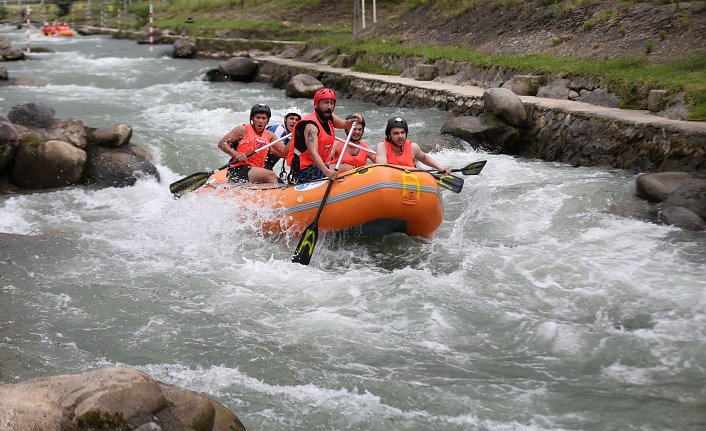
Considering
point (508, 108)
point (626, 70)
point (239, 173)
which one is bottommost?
point (239, 173)

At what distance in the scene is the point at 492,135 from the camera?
12375mm

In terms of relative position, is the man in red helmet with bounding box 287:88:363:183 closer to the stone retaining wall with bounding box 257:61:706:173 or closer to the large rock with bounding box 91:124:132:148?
the large rock with bounding box 91:124:132:148

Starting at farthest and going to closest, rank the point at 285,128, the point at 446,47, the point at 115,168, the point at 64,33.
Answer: the point at 64,33
the point at 446,47
the point at 115,168
the point at 285,128

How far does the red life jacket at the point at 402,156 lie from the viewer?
328 inches

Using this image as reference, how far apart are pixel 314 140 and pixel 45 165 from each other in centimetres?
426

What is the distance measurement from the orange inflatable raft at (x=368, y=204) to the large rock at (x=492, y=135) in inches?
187

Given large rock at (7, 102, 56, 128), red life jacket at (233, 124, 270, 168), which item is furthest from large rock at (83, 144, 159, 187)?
red life jacket at (233, 124, 270, 168)

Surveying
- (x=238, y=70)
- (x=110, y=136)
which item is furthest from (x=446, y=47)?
(x=110, y=136)

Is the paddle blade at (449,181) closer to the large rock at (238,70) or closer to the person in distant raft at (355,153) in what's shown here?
the person in distant raft at (355,153)

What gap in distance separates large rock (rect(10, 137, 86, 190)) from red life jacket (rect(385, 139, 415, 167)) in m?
4.63

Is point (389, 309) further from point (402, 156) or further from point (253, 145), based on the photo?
point (253, 145)

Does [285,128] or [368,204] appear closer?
[368,204]

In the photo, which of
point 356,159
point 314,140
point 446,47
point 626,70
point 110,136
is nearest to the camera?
point 314,140

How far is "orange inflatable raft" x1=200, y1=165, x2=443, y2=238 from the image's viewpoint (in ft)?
24.7
